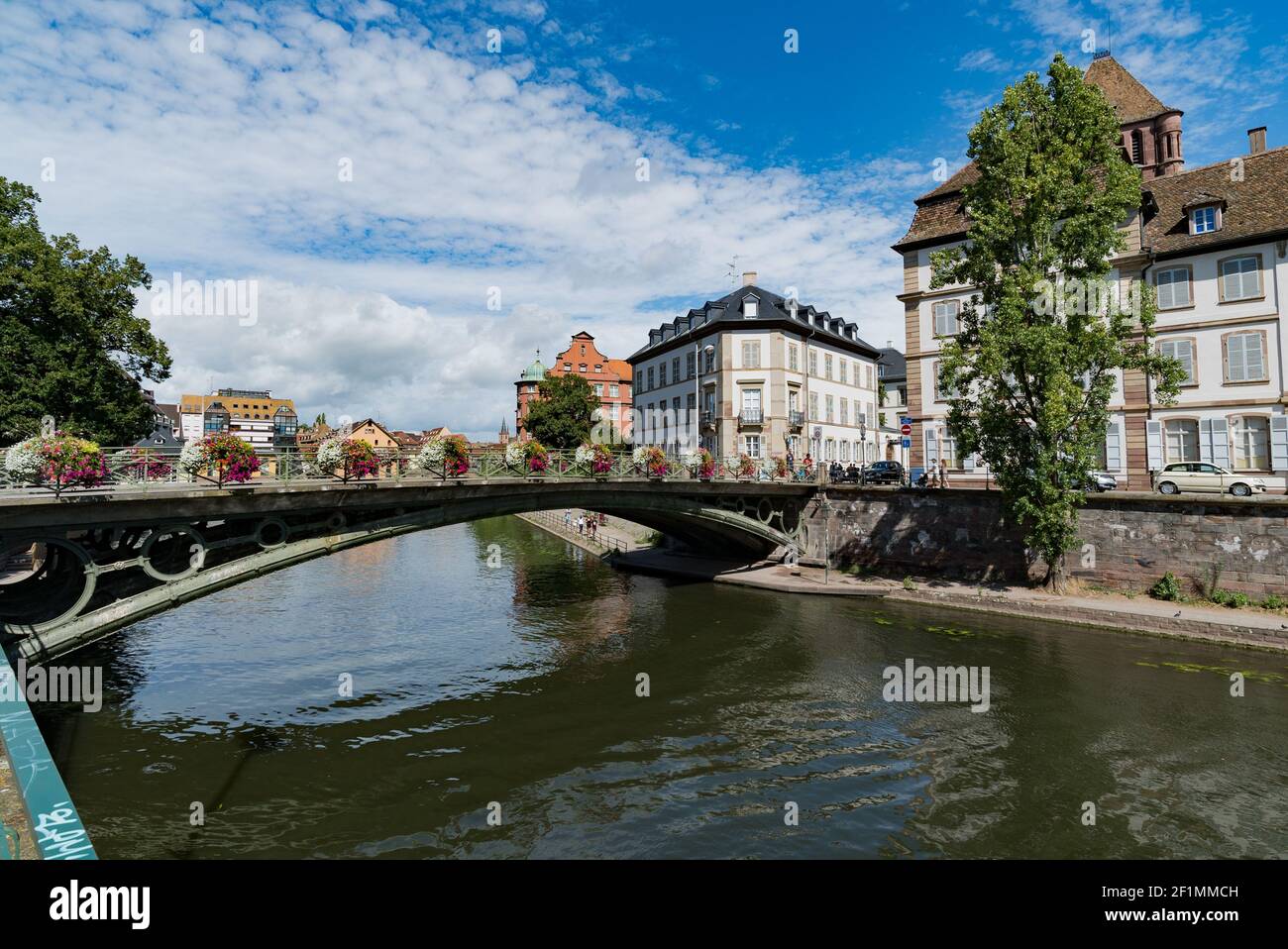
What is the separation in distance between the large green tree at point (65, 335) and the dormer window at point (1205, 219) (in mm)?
44986

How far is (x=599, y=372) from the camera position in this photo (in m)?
106

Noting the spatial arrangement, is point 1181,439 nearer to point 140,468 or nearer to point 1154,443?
point 1154,443

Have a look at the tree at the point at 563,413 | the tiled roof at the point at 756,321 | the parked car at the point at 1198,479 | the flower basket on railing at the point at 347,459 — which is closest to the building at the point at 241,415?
the tree at the point at 563,413

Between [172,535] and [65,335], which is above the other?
[65,335]

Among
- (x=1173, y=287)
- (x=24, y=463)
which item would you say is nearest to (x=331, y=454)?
(x=24, y=463)

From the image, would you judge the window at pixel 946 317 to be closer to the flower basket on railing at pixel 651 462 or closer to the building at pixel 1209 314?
the building at pixel 1209 314

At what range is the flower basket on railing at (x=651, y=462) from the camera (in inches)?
1006

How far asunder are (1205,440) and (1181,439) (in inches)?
32.8

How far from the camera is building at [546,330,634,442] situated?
10462cm

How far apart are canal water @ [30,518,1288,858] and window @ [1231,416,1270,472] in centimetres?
1387

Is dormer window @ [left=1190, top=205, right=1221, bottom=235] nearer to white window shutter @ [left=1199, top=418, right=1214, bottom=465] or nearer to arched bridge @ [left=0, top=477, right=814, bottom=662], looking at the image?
white window shutter @ [left=1199, top=418, right=1214, bottom=465]
